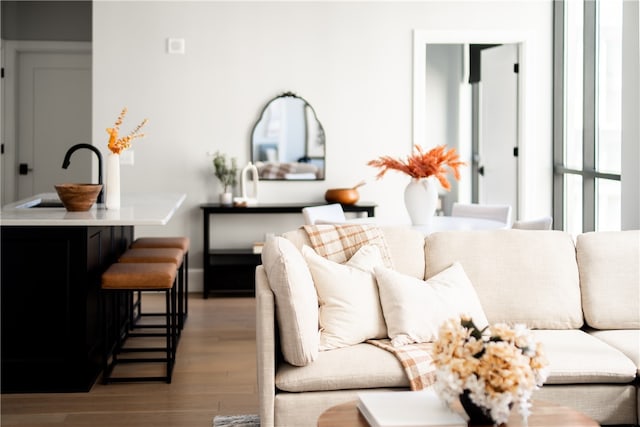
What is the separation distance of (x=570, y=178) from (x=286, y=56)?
2.57 meters

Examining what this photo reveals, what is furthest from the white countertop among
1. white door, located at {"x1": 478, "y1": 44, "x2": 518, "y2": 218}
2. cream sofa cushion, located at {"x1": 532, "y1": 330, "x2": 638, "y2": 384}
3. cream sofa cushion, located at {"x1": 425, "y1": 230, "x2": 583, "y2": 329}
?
white door, located at {"x1": 478, "y1": 44, "x2": 518, "y2": 218}

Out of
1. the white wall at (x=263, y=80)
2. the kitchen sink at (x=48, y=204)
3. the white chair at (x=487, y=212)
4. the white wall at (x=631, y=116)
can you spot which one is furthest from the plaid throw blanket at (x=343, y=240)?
the white wall at (x=263, y=80)

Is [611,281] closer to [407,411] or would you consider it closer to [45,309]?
[407,411]

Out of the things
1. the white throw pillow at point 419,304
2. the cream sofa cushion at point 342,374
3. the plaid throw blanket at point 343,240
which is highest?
the plaid throw blanket at point 343,240

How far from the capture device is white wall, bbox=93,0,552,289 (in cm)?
708

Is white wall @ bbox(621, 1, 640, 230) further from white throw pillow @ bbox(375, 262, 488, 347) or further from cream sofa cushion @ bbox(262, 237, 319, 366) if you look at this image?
cream sofa cushion @ bbox(262, 237, 319, 366)

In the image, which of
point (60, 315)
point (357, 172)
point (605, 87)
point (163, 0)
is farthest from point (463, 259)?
point (163, 0)

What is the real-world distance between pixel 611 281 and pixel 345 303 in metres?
1.24

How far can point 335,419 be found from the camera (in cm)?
250

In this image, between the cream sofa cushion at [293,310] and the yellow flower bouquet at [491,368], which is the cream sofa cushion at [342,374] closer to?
the cream sofa cushion at [293,310]

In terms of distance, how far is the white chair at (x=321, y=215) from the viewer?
497cm

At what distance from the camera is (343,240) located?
3.78 metres

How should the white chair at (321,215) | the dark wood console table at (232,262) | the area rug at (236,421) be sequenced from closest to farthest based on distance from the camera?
the area rug at (236,421)
the white chair at (321,215)
the dark wood console table at (232,262)

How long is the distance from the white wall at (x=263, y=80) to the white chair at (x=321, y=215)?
1965 millimetres
